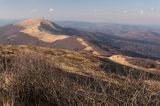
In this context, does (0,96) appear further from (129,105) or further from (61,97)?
(129,105)

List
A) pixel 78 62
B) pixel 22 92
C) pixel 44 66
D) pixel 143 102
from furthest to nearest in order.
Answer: pixel 78 62 → pixel 44 66 → pixel 22 92 → pixel 143 102

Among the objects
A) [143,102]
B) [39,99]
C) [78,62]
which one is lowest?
[78,62]

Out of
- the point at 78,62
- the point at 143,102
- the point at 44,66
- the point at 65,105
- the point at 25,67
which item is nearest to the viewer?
Result: the point at 143,102

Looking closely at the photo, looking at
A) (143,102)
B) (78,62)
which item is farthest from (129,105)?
(78,62)

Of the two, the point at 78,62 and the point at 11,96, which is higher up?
the point at 11,96

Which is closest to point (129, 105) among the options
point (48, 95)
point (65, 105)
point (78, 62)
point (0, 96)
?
point (65, 105)

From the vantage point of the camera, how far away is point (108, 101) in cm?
786

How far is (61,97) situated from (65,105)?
0.46 m

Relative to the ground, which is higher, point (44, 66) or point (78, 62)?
point (44, 66)

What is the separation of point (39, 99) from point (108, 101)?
345 centimetres

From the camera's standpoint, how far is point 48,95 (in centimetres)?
1047

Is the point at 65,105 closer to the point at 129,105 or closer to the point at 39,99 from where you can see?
the point at 39,99

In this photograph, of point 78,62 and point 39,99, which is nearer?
point 39,99

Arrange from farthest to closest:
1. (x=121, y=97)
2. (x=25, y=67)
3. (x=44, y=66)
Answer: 1. (x=44, y=66)
2. (x=25, y=67)
3. (x=121, y=97)
